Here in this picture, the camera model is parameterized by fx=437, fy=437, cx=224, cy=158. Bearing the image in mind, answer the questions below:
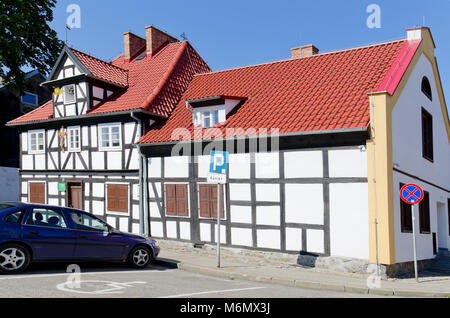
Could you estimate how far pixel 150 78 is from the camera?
1930cm

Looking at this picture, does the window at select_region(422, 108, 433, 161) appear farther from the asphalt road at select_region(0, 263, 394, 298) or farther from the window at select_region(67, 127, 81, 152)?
the window at select_region(67, 127, 81, 152)

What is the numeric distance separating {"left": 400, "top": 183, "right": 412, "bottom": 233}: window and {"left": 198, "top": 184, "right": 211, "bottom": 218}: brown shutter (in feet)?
20.1

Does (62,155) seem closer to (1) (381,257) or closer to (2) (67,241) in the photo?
(2) (67,241)

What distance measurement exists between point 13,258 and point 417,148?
12530 mm

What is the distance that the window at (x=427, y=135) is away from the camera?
52.6ft

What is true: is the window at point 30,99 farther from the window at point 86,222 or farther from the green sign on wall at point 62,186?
the window at point 86,222

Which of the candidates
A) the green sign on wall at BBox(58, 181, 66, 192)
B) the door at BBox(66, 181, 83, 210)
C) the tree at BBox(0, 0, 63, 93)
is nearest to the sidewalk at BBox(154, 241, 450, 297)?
the door at BBox(66, 181, 83, 210)

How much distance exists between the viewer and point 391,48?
618 inches

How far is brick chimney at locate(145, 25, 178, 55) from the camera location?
21.6m

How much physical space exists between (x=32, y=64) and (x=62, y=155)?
832 cm

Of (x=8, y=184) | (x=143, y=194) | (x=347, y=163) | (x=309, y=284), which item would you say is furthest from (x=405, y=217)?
(x=8, y=184)

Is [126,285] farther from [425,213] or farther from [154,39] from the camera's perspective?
[154,39]

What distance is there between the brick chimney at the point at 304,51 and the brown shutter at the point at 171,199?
8.97 meters
